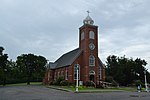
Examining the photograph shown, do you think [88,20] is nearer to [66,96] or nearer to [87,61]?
[87,61]

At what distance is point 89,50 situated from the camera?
44531mm

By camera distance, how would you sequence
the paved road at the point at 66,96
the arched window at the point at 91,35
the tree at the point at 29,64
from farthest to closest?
the tree at the point at 29,64 → the arched window at the point at 91,35 → the paved road at the point at 66,96

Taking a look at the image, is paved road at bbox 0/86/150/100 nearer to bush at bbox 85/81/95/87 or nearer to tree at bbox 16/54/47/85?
bush at bbox 85/81/95/87

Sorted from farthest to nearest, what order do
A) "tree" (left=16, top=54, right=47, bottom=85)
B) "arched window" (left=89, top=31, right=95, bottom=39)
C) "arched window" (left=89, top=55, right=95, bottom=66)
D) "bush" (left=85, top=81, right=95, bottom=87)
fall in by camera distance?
"tree" (left=16, top=54, right=47, bottom=85)
"arched window" (left=89, top=31, right=95, bottom=39)
"arched window" (left=89, top=55, right=95, bottom=66)
"bush" (left=85, top=81, right=95, bottom=87)

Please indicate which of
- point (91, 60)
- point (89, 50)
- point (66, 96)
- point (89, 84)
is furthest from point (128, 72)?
point (66, 96)

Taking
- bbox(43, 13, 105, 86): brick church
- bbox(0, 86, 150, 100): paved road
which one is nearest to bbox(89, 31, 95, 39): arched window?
bbox(43, 13, 105, 86): brick church

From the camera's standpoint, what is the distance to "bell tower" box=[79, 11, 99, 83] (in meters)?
43.7

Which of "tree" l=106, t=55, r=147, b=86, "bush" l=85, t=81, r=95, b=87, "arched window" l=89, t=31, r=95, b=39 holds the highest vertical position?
"arched window" l=89, t=31, r=95, b=39

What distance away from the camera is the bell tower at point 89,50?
43.7 meters

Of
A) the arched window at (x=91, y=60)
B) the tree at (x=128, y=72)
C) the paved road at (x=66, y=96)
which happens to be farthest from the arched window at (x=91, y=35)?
the paved road at (x=66, y=96)

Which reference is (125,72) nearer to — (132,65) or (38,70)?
(132,65)

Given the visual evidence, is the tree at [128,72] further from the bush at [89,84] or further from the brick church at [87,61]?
the bush at [89,84]

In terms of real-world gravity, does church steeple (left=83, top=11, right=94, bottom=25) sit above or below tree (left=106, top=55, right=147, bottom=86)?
above

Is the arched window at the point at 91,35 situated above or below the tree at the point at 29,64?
above
